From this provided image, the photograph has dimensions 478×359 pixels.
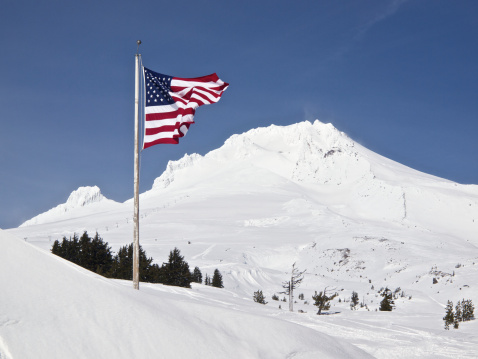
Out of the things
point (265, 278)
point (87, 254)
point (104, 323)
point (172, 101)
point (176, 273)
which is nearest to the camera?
point (104, 323)

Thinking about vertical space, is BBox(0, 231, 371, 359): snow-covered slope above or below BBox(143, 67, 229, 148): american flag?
below

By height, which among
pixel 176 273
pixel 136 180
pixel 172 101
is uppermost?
pixel 172 101

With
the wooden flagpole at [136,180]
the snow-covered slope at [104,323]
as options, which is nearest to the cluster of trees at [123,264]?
the wooden flagpole at [136,180]

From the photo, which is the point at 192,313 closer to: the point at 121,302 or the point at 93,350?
the point at 121,302

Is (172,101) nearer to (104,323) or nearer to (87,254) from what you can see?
(104,323)

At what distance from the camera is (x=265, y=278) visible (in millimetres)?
63281

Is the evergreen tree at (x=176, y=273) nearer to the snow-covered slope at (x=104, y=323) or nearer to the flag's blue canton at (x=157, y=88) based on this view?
the flag's blue canton at (x=157, y=88)

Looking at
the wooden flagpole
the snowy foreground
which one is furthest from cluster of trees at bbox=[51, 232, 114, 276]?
the wooden flagpole

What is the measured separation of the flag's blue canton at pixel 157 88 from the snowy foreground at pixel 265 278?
4.38 meters

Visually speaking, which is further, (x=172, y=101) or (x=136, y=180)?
(x=172, y=101)

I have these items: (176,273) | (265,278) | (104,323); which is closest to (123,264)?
(176,273)

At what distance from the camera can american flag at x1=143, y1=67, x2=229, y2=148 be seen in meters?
10.6

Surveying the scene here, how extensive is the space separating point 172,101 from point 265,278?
5467cm

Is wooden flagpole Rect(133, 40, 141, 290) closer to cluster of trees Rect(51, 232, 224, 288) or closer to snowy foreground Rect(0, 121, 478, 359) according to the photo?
snowy foreground Rect(0, 121, 478, 359)
